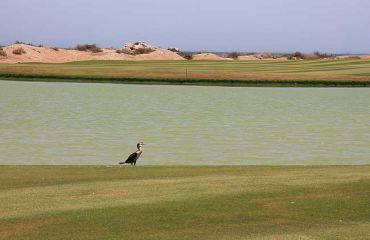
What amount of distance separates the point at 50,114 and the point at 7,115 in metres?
2.22

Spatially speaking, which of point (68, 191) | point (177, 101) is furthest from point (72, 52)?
point (68, 191)

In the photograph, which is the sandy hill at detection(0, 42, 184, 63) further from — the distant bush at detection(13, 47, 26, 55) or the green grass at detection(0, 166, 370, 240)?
the green grass at detection(0, 166, 370, 240)

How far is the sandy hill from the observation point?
335ft

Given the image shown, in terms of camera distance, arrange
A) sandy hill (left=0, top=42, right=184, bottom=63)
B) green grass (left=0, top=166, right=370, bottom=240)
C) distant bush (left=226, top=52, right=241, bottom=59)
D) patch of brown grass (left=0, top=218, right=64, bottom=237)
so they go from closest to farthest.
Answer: patch of brown grass (left=0, top=218, right=64, bottom=237) → green grass (left=0, top=166, right=370, bottom=240) → sandy hill (left=0, top=42, right=184, bottom=63) → distant bush (left=226, top=52, right=241, bottom=59)

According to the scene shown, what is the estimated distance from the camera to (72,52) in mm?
113938

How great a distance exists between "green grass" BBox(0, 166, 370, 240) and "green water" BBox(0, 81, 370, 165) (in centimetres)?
593

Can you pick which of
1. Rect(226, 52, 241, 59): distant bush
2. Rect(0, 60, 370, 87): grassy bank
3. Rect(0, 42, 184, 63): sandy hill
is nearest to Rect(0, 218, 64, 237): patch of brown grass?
Rect(0, 60, 370, 87): grassy bank

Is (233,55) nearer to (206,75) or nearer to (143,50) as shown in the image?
(143,50)

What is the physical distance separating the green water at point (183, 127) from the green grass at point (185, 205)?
19.4 ft

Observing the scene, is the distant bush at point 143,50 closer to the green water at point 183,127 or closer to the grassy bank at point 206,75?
the grassy bank at point 206,75

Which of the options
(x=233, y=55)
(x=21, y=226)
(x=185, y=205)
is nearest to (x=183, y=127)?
(x=185, y=205)

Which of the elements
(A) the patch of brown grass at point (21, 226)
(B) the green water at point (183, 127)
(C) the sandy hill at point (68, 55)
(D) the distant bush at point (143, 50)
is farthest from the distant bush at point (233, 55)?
(A) the patch of brown grass at point (21, 226)

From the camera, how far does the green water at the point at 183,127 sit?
23703mm

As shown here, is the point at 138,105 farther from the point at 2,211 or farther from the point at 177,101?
the point at 2,211
